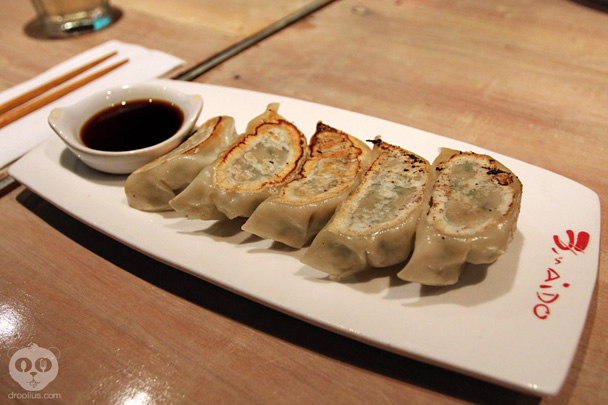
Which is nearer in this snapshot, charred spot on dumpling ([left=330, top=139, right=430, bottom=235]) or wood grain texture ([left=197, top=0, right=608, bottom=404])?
charred spot on dumpling ([left=330, top=139, right=430, bottom=235])

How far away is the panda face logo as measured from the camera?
119 centimetres

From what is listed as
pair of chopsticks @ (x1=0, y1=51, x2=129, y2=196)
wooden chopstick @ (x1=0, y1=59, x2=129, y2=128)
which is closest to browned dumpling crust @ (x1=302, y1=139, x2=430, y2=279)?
pair of chopsticks @ (x1=0, y1=51, x2=129, y2=196)

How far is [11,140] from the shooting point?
208 centimetres

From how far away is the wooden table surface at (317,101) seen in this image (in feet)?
3.83

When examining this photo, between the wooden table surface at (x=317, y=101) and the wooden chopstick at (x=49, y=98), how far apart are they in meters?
0.47

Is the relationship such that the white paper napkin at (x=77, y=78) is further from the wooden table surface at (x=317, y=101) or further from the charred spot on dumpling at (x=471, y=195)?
the charred spot on dumpling at (x=471, y=195)

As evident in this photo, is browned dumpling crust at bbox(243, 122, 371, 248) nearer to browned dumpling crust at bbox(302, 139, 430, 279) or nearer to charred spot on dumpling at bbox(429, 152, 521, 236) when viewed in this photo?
browned dumpling crust at bbox(302, 139, 430, 279)

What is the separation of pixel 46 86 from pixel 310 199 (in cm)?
181

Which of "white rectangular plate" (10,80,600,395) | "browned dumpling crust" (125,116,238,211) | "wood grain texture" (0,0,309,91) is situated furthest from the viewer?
"wood grain texture" (0,0,309,91)

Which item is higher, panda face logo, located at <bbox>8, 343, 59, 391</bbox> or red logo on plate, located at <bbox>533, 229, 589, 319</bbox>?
red logo on plate, located at <bbox>533, 229, 589, 319</bbox>

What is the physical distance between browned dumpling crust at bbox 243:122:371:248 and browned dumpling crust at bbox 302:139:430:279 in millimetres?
55

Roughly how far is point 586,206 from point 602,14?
2247 millimetres

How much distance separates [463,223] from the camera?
1238 mm

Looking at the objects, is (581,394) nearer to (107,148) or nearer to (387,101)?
(387,101)
